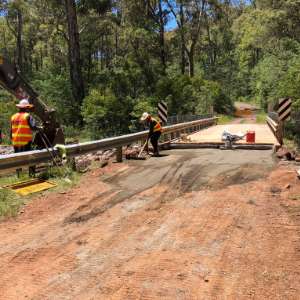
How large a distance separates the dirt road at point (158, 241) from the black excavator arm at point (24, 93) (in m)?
4.09

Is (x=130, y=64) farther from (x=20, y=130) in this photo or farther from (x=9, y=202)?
(x=9, y=202)

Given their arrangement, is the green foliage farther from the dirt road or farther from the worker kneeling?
the worker kneeling

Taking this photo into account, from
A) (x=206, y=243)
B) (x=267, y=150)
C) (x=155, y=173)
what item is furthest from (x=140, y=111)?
(x=206, y=243)

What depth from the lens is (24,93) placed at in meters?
13.6

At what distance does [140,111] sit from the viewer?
102 ft

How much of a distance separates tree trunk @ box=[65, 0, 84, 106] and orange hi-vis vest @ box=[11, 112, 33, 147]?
20342 mm

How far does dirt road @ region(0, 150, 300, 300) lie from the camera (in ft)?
13.3

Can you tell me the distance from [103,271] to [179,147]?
459 inches

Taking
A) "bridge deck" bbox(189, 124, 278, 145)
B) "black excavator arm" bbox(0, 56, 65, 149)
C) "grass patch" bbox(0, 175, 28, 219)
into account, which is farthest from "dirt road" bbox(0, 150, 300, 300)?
"bridge deck" bbox(189, 124, 278, 145)

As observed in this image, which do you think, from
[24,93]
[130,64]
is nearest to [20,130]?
[24,93]

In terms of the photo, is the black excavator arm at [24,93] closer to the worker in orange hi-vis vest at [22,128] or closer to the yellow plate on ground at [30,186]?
the worker in orange hi-vis vest at [22,128]

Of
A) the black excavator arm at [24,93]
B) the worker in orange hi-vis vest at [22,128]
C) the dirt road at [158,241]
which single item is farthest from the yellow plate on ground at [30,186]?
the black excavator arm at [24,93]

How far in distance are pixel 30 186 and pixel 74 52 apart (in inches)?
884

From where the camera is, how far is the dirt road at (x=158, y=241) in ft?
13.3
